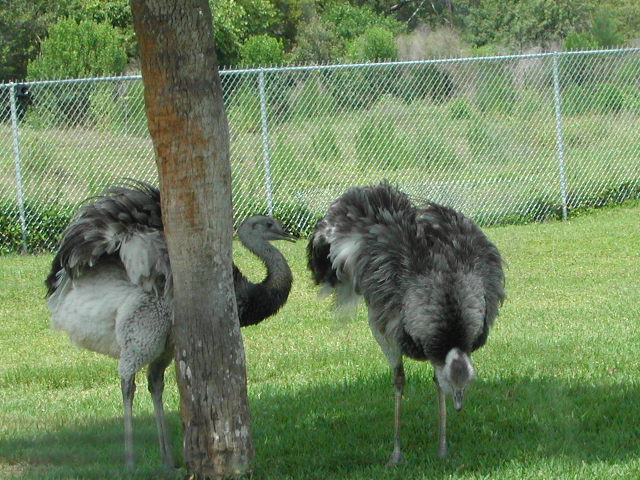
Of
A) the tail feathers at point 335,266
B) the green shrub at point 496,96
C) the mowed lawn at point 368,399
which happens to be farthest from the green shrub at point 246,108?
the tail feathers at point 335,266

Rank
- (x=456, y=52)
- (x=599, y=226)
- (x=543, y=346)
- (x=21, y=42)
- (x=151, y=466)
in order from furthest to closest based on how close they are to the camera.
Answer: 1. (x=456, y=52)
2. (x=21, y=42)
3. (x=599, y=226)
4. (x=543, y=346)
5. (x=151, y=466)

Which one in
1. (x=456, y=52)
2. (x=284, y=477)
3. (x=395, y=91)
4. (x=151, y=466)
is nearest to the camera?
(x=284, y=477)

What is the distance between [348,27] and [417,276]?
37.9 meters

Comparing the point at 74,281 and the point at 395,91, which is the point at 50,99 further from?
the point at 74,281

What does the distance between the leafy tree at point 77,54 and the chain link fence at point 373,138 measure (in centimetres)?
1317

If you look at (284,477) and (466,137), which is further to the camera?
(466,137)

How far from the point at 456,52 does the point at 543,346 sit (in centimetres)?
3018

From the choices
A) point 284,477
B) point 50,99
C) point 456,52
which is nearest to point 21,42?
point 456,52

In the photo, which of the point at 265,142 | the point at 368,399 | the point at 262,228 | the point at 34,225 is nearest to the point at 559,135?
the point at 265,142

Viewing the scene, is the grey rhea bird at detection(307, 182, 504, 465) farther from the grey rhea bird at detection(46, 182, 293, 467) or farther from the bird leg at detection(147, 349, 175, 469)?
the bird leg at detection(147, 349, 175, 469)

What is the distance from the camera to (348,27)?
140 feet

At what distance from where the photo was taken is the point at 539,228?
14047 mm

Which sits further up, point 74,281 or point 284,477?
point 74,281

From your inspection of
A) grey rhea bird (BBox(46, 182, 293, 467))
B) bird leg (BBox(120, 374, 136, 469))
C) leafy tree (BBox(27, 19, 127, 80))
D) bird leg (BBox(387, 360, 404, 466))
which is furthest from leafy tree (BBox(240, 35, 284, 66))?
bird leg (BBox(120, 374, 136, 469))
